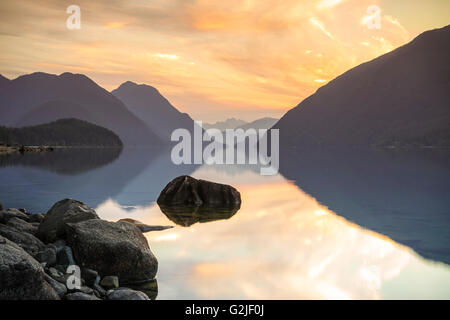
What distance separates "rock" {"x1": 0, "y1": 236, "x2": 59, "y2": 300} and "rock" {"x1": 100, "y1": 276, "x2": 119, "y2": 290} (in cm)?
206

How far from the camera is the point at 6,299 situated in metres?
10.0

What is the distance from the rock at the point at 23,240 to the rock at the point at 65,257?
3.68ft

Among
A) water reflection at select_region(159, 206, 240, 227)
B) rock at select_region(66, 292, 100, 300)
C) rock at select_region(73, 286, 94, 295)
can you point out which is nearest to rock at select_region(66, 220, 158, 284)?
rock at select_region(73, 286, 94, 295)

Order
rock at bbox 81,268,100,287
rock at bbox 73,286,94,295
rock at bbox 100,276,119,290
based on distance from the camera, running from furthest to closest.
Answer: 1. rock at bbox 100,276,119,290
2. rock at bbox 81,268,100,287
3. rock at bbox 73,286,94,295

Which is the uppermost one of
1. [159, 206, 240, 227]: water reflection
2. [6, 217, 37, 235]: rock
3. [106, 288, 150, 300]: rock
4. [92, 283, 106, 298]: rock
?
[6, 217, 37, 235]: rock

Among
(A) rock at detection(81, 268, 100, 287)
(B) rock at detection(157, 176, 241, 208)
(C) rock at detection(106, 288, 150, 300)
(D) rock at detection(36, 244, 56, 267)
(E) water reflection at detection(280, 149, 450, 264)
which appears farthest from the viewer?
(B) rock at detection(157, 176, 241, 208)

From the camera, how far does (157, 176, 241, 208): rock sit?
102 feet

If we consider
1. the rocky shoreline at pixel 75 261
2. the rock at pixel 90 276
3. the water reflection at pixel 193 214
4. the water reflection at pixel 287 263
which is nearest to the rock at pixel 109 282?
the rocky shoreline at pixel 75 261

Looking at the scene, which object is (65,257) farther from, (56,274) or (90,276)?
(90,276)

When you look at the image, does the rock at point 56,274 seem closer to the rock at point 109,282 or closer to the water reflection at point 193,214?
the rock at point 109,282

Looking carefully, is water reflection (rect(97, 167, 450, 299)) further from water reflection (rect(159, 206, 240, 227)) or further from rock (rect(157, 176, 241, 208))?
rock (rect(157, 176, 241, 208))

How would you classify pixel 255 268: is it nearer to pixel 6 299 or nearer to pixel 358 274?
pixel 358 274
